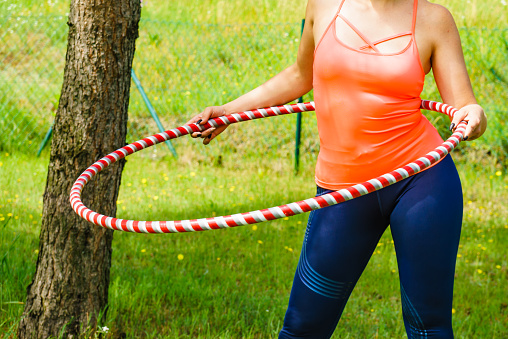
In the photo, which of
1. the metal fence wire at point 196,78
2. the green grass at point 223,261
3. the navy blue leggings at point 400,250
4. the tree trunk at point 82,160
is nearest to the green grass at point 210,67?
the metal fence wire at point 196,78

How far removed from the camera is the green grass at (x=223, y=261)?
12.0ft

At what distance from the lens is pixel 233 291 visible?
13.3 ft

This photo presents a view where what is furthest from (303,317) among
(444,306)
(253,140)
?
(253,140)

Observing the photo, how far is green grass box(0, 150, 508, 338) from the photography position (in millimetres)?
3648

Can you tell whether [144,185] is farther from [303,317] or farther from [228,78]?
[303,317]

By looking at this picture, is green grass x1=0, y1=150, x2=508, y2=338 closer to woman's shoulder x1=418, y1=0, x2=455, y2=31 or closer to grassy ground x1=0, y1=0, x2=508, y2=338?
grassy ground x1=0, y1=0, x2=508, y2=338

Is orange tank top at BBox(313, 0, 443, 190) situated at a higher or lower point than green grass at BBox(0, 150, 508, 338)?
higher

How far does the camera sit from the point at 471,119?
80.5 inches

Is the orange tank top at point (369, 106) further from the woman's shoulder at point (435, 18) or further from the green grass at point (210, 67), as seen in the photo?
the green grass at point (210, 67)

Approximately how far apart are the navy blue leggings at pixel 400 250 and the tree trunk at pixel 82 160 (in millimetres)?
1332

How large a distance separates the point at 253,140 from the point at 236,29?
8.52 ft

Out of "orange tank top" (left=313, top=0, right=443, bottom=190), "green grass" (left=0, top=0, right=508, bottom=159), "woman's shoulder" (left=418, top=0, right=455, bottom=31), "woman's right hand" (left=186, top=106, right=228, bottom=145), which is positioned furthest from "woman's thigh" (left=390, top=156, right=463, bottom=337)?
"green grass" (left=0, top=0, right=508, bottom=159)

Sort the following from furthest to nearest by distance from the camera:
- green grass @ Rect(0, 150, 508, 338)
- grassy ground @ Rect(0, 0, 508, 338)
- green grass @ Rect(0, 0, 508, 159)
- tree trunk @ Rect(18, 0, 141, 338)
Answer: green grass @ Rect(0, 0, 508, 159)
grassy ground @ Rect(0, 0, 508, 338)
green grass @ Rect(0, 150, 508, 338)
tree trunk @ Rect(18, 0, 141, 338)

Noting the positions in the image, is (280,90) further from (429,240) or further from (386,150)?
(429,240)
